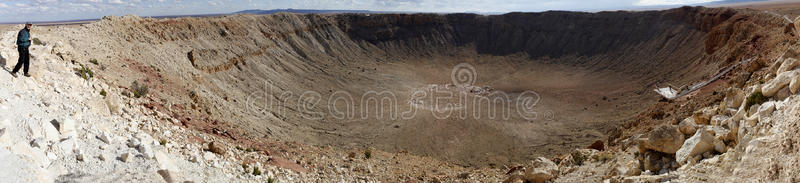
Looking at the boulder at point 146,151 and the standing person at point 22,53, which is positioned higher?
the standing person at point 22,53

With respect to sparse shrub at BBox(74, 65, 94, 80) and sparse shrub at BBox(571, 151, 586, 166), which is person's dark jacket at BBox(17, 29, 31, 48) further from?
sparse shrub at BBox(571, 151, 586, 166)

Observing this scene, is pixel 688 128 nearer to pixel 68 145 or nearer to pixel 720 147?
pixel 720 147

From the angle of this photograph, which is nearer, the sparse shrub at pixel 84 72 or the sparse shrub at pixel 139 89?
the sparse shrub at pixel 84 72

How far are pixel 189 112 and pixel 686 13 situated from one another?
5140cm

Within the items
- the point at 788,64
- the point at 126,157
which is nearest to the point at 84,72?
the point at 126,157

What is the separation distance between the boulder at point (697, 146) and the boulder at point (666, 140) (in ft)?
0.83

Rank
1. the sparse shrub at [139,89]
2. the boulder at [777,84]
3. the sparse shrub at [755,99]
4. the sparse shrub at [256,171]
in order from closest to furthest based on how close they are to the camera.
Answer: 1. the boulder at [777,84]
2. the sparse shrub at [755,99]
3. the sparse shrub at [256,171]
4. the sparse shrub at [139,89]

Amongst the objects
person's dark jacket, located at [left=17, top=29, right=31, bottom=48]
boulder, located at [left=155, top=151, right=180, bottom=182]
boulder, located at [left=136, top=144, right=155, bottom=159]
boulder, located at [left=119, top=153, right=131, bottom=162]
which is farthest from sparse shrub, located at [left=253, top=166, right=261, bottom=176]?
person's dark jacket, located at [left=17, top=29, right=31, bottom=48]

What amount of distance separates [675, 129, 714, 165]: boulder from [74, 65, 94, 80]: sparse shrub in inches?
648

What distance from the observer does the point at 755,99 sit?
7754 millimetres

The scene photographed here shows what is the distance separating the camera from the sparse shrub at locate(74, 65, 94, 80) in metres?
13.1

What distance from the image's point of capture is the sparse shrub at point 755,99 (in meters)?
7.60

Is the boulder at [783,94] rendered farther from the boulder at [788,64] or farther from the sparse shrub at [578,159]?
the sparse shrub at [578,159]

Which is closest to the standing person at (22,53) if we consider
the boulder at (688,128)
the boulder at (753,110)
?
the boulder at (688,128)
